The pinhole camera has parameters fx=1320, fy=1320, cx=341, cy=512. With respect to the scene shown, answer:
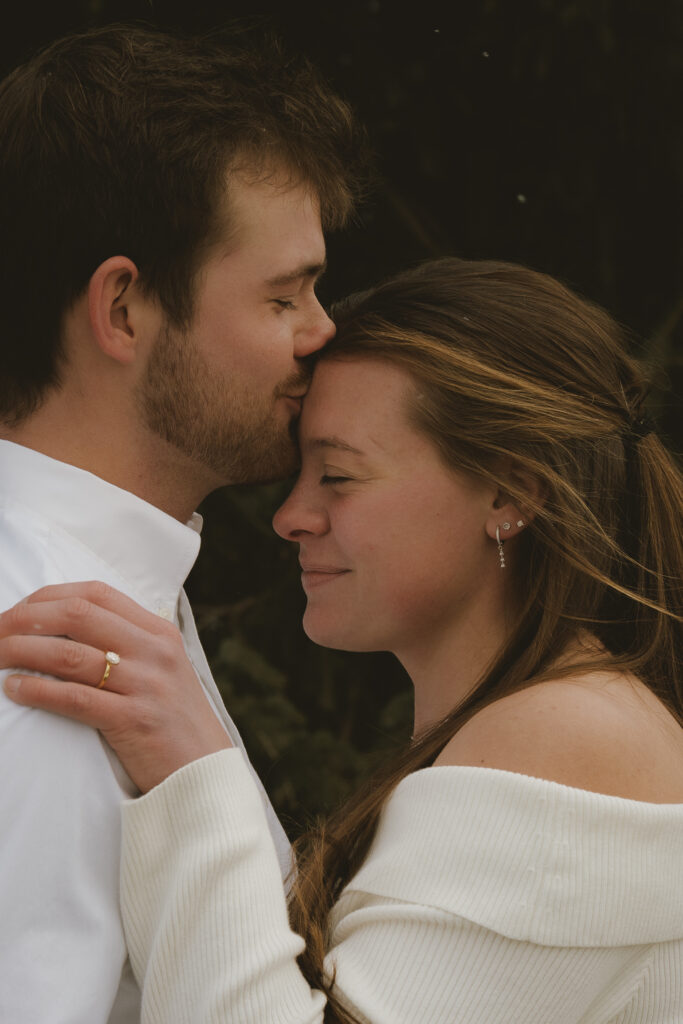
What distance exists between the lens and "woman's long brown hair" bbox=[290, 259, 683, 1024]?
8.23 feet

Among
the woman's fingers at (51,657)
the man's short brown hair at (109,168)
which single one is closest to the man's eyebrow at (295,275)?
the man's short brown hair at (109,168)

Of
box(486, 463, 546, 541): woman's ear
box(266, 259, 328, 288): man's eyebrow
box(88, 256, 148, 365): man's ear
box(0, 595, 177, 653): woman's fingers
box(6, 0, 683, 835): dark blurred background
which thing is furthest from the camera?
box(6, 0, 683, 835): dark blurred background

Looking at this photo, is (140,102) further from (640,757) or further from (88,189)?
(640,757)

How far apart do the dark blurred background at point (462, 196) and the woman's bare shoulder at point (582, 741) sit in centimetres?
145

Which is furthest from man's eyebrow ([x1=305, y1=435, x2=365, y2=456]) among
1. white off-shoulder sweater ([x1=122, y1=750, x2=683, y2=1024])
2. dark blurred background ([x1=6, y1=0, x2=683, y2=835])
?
dark blurred background ([x1=6, y1=0, x2=683, y2=835])

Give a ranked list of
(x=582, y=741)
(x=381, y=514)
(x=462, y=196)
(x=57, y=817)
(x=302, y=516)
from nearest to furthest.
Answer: (x=57, y=817) < (x=582, y=741) < (x=381, y=514) < (x=302, y=516) < (x=462, y=196)

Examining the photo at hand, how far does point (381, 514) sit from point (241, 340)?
0.44 m

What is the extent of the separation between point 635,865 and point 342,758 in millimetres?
1714

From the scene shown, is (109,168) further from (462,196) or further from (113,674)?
(462,196)

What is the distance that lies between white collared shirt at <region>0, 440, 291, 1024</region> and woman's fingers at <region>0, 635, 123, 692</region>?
59 mm

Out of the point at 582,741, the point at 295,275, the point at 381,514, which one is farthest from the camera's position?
the point at 381,514

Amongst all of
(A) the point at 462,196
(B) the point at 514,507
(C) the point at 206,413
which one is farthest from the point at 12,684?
(A) the point at 462,196

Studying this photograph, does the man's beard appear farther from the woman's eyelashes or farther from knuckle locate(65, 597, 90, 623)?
knuckle locate(65, 597, 90, 623)

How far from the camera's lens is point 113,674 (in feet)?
6.32
